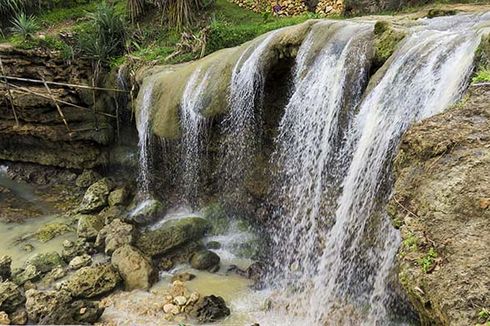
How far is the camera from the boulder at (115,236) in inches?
317

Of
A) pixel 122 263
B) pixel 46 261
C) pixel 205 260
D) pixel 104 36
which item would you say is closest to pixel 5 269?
pixel 46 261

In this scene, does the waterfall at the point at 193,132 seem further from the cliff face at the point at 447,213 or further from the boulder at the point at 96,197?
the cliff face at the point at 447,213

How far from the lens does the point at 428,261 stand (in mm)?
2660

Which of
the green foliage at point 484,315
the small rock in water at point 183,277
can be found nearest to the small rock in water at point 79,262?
the small rock in water at point 183,277

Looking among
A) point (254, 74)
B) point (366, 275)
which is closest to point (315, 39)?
point (254, 74)

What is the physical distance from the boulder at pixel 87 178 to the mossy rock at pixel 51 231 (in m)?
1.81

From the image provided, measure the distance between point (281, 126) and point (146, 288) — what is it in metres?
3.27

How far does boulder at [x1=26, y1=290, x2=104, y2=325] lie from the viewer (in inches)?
251

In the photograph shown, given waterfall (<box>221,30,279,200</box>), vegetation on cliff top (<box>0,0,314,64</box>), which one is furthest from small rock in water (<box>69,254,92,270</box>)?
vegetation on cliff top (<box>0,0,314,64</box>)

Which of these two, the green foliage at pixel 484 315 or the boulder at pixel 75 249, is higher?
the green foliage at pixel 484 315

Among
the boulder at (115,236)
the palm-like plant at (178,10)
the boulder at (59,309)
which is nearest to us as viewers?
the boulder at (59,309)

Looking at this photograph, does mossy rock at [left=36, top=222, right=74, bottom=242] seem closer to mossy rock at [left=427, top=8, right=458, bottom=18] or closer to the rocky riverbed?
the rocky riverbed

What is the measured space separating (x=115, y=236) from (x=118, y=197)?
6.08 ft

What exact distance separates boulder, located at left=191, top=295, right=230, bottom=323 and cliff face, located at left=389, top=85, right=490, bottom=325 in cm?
357
